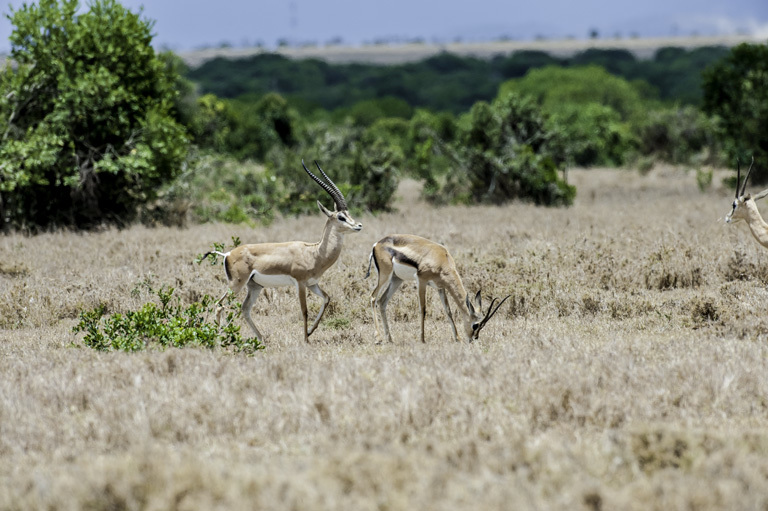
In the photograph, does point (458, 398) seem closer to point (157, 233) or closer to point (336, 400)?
point (336, 400)

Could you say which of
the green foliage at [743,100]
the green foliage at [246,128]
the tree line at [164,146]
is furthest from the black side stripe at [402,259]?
the green foliage at [246,128]

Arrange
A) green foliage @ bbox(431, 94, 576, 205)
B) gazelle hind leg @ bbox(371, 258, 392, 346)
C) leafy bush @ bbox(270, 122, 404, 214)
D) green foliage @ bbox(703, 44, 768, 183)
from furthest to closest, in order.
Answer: green foliage @ bbox(703, 44, 768, 183) < green foliage @ bbox(431, 94, 576, 205) < leafy bush @ bbox(270, 122, 404, 214) < gazelle hind leg @ bbox(371, 258, 392, 346)

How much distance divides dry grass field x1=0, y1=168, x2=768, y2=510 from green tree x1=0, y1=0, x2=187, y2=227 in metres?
6.53

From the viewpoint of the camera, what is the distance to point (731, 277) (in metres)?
12.0

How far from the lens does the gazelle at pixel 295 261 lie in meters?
9.79

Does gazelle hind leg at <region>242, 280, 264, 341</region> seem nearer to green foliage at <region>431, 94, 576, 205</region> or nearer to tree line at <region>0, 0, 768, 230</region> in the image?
tree line at <region>0, 0, 768, 230</region>

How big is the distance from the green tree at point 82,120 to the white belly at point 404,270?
11.1m

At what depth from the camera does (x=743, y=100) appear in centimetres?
2841

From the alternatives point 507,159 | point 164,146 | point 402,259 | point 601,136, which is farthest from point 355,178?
point 601,136

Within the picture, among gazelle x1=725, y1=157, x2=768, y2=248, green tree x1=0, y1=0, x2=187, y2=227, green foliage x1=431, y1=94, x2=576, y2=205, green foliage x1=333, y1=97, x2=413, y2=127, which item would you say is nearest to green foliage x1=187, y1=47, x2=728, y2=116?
green foliage x1=333, y1=97, x2=413, y2=127

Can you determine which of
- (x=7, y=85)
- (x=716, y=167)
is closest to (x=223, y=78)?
(x=716, y=167)

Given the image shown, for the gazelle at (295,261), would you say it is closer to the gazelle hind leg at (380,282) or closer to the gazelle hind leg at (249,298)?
the gazelle hind leg at (249,298)

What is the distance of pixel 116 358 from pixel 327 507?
432cm

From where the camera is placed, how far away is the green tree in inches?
733
